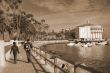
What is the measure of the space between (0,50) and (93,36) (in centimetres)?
15921

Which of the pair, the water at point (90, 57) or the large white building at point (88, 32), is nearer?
the water at point (90, 57)

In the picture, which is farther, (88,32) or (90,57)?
(88,32)

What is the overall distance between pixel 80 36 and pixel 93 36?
1289 centimetres

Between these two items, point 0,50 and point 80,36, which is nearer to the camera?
point 0,50

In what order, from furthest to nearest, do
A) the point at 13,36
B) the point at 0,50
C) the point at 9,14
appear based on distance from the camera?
the point at 13,36 < the point at 9,14 < the point at 0,50

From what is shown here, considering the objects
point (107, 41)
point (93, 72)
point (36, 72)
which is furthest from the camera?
point (107, 41)

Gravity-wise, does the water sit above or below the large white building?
below

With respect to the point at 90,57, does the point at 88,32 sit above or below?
above

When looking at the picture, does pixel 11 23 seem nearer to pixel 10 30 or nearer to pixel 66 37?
pixel 10 30

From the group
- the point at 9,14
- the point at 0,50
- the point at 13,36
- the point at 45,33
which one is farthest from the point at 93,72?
the point at 45,33

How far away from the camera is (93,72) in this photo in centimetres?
464

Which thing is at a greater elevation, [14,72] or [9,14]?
[9,14]

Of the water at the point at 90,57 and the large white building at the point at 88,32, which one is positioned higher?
the large white building at the point at 88,32

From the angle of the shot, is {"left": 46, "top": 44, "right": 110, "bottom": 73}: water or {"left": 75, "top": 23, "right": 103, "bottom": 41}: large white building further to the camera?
{"left": 75, "top": 23, "right": 103, "bottom": 41}: large white building
